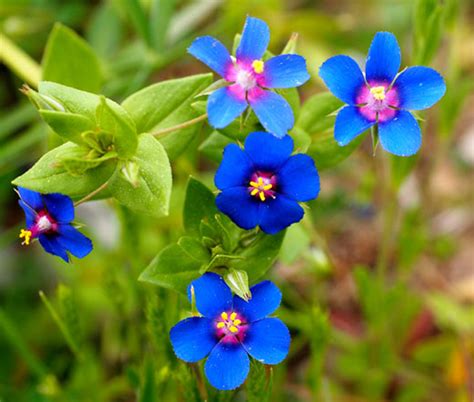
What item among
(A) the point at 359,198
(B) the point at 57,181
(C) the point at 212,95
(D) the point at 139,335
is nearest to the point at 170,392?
(D) the point at 139,335

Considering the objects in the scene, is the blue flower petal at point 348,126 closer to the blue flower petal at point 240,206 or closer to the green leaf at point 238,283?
the blue flower petal at point 240,206

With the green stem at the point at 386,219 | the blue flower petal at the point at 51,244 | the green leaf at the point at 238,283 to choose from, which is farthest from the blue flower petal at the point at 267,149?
the green stem at the point at 386,219

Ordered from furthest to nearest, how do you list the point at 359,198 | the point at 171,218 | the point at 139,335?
the point at 359,198
the point at 171,218
the point at 139,335

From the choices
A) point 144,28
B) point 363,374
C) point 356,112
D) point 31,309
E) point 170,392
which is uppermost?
point 356,112

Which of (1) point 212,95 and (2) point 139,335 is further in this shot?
(2) point 139,335

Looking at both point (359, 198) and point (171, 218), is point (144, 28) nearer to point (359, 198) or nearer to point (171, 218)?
point (171, 218)

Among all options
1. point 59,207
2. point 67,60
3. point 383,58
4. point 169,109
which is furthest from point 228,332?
point 67,60

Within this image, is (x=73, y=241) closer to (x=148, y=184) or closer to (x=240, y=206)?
(x=148, y=184)

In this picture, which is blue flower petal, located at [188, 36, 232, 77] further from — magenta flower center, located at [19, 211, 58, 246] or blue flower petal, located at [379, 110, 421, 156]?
magenta flower center, located at [19, 211, 58, 246]
